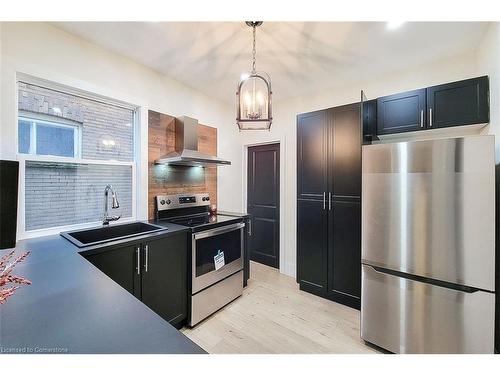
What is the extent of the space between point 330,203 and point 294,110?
5.30 ft

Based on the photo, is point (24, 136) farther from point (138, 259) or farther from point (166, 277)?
point (166, 277)

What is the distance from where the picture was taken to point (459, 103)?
2004mm

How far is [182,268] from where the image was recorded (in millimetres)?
2121

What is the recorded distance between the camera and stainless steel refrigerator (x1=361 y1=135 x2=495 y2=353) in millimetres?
1495

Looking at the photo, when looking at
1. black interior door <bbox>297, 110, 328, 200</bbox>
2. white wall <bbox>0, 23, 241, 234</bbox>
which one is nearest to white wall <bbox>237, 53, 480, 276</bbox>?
black interior door <bbox>297, 110, 328, 200</bbox>

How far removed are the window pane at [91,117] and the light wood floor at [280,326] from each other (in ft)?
6.43

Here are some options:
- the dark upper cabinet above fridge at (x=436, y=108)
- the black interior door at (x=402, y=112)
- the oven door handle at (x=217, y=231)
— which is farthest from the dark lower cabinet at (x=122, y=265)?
the black interior door at (x=402, y=112)

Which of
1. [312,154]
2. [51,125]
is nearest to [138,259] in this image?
[51,125]

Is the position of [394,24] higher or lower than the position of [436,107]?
higher

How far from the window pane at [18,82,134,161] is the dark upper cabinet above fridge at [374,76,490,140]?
257 cm

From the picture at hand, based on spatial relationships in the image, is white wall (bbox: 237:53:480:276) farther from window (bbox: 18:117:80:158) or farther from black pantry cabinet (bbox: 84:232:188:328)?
window (bbox: 18:117:80:158)

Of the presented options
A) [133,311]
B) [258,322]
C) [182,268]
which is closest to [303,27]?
[133,311]

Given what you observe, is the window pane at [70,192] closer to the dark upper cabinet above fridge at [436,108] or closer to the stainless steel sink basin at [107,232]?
the stainless steel sink basin at [107,232]
